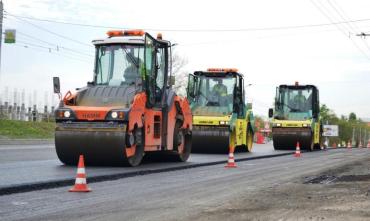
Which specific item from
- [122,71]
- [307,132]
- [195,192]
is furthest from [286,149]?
[195,192]

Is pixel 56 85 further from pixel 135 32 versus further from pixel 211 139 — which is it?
pixel 211 139

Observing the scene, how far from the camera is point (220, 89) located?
946 inches

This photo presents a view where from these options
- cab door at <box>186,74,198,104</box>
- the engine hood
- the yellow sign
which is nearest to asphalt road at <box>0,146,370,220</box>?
the engine hood

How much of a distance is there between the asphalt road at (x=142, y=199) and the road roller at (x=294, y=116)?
17159mm

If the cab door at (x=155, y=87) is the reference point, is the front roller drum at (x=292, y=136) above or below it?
below

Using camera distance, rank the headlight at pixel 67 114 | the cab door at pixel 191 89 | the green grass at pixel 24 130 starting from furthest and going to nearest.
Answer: the green grass at pixel 24 130
the cab door at pixel 191 89
the headlight at pixel 67 114

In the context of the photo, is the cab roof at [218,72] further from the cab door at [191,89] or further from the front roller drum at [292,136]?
the front roller drum at [292,136]

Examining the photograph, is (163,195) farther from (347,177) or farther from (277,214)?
(347,177)

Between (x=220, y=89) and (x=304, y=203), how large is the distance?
50.8 feet

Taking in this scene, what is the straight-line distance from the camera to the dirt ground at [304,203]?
24.4 ft

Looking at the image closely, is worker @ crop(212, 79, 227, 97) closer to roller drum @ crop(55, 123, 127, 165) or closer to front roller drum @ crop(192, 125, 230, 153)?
front roller drum @ crop(192, 125, 230, 153)

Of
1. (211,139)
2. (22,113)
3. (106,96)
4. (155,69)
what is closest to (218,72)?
(211,139)

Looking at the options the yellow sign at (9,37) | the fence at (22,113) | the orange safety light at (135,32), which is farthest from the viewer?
the fence at (22,113)

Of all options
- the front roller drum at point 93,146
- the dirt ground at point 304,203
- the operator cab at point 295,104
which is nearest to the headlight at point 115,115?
the front roller drum at point 93,146
